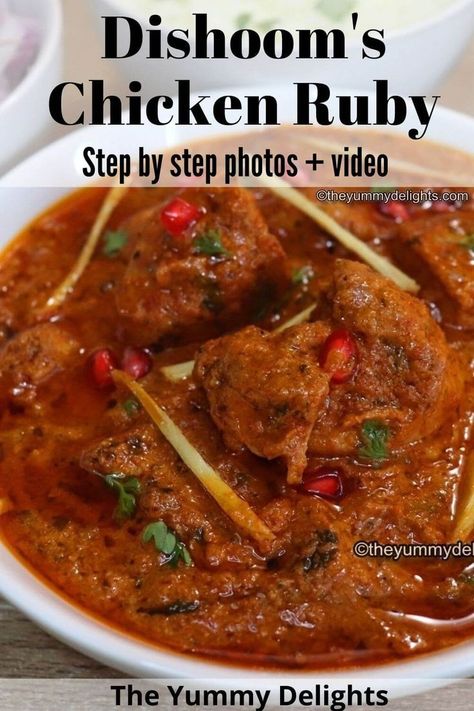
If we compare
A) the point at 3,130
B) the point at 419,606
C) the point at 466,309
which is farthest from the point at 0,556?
the point at 3,130

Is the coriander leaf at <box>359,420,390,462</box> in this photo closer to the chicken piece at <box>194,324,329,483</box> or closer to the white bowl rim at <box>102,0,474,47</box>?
the chicken piece at <box>194,324,329,483</box>

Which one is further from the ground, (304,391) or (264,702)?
(304,391)

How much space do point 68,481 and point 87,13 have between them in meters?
3.22

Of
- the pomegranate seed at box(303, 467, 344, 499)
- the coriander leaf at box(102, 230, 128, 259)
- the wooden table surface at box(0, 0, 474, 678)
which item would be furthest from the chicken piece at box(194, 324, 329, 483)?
the coriander leaf at box(102, 230, 128, 259)

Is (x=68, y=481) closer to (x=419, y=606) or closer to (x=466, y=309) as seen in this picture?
(x=419, y=606)

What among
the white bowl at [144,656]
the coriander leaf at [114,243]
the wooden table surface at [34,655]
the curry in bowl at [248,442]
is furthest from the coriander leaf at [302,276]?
the wooden table surface at [34,655]

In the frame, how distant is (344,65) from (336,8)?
21.1 inches

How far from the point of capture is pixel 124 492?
2.96 meters

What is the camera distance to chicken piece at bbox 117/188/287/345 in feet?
11.3

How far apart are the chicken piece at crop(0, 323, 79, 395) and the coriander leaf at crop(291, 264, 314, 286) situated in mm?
958

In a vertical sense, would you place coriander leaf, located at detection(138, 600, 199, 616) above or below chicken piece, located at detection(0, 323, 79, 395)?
below

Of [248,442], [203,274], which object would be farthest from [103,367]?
[248,442]

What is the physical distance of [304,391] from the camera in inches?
110

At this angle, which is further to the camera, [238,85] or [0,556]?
[238,85]
